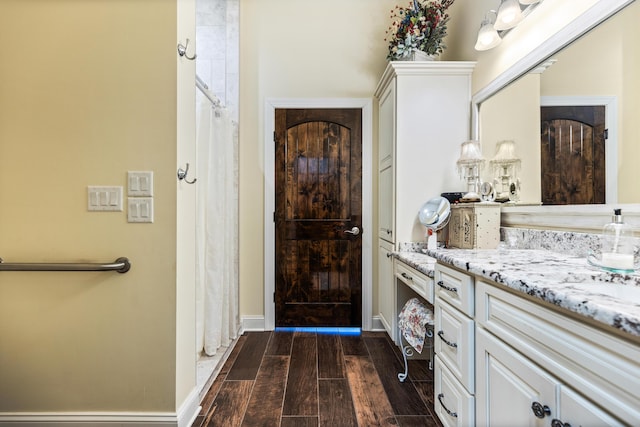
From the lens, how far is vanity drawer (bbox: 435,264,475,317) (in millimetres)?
1190

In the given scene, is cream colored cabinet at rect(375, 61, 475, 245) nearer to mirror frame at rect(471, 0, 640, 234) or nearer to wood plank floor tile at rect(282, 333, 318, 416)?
mirror frame at rect(471, 0, 640, 234)

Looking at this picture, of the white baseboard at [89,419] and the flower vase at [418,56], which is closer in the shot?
the white baseboard at [89,419]

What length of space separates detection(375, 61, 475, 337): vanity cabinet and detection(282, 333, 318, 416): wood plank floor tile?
105 centimetres

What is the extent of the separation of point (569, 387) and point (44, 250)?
2.03m

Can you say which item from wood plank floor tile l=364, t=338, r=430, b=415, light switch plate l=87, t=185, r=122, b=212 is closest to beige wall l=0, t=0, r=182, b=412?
light switch plate l=87, t=185, r=122, b=212

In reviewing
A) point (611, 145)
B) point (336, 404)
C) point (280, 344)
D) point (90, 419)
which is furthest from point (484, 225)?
point (90, 419)

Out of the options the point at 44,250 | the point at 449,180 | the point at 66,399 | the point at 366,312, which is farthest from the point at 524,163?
the point at 66,399

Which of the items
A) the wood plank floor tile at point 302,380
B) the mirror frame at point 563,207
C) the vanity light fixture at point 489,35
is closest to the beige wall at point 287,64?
the wood plank floor tile at point 302,380

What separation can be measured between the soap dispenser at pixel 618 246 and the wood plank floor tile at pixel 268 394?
1.59 metres

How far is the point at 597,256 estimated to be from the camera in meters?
1.10

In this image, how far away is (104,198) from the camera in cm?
147

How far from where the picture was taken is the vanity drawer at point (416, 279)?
1.74 m

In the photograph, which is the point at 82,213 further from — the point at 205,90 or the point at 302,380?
the point at 302,380

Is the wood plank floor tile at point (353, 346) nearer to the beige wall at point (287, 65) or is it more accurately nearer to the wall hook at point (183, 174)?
the beige wall at point (287, 65)
